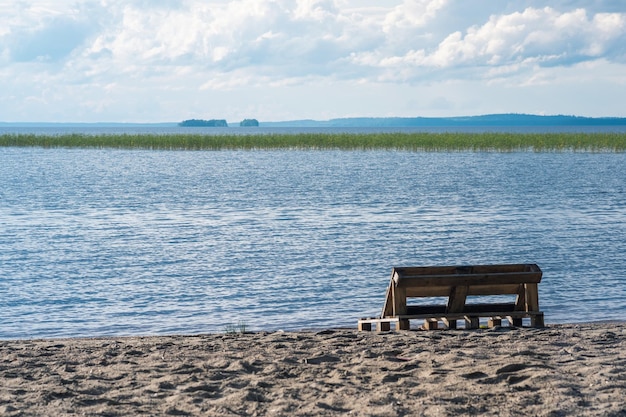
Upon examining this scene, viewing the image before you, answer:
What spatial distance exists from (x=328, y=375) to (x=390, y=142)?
69.3 m

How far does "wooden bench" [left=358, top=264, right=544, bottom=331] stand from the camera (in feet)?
37.4

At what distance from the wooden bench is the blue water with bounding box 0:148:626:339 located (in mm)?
2617

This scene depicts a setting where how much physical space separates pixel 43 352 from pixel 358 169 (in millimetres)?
48602

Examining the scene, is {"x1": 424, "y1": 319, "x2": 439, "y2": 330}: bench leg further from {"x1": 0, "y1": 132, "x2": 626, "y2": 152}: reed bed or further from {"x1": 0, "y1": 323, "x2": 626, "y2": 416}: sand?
{"x1": 0, "y1": 132, "x2": 626, "y2": 152}: reed bed

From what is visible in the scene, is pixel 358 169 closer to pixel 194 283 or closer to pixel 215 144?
pixel 215 144

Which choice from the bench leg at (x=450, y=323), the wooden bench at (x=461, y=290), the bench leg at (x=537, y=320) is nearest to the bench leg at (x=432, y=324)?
the wooden bench at (x=461, y=290)

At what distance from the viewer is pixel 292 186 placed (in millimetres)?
44656

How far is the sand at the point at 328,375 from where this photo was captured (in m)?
7.41

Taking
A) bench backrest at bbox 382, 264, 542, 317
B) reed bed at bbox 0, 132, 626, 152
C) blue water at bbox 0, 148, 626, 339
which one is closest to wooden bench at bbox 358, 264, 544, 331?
bench backrest at bbox 382, 264, 542, 317

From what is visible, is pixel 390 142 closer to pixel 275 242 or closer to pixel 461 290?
pixel 275 242

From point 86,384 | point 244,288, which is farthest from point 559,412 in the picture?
point 244,288

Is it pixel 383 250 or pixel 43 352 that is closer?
pixel 43 352

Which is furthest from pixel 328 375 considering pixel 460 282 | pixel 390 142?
pixel 390 142

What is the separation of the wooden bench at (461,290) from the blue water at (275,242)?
262cm
